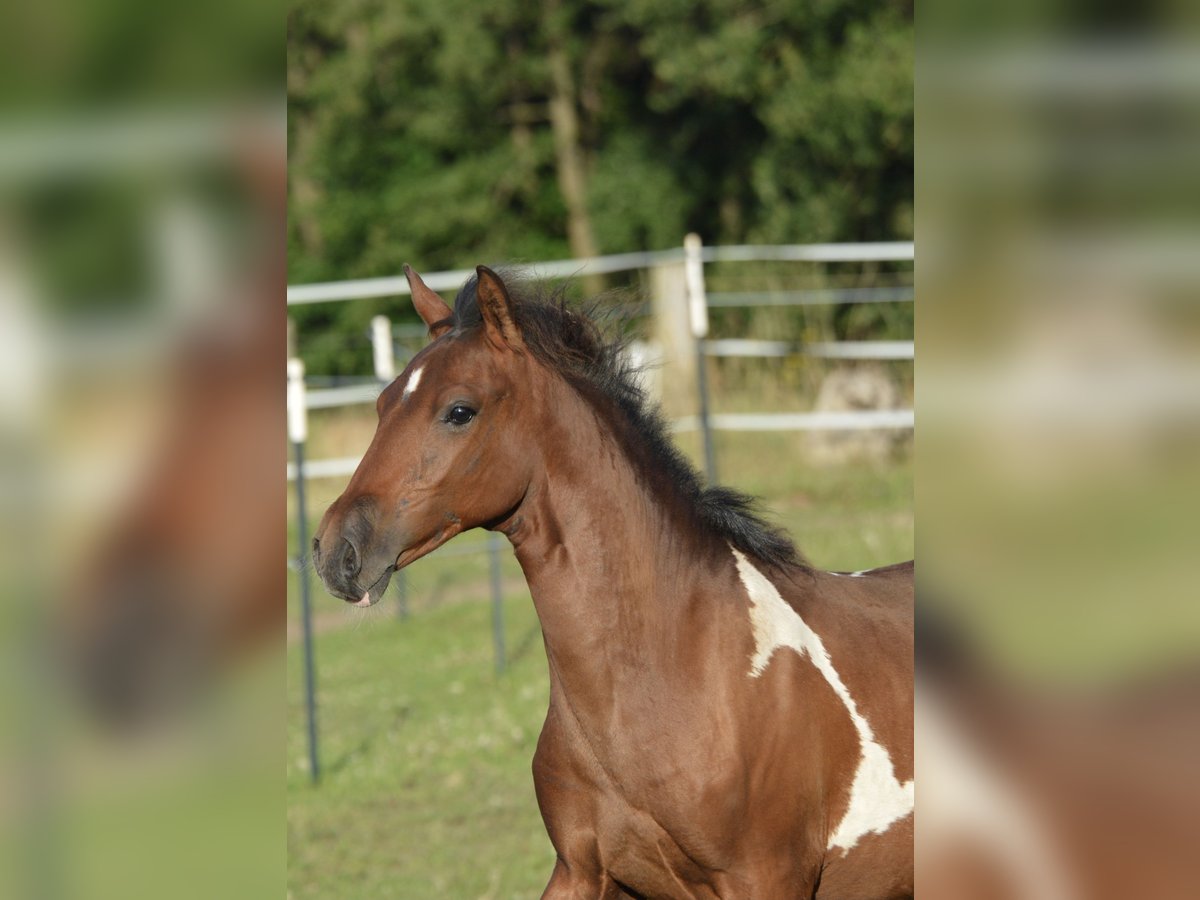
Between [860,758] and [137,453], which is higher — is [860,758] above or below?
below

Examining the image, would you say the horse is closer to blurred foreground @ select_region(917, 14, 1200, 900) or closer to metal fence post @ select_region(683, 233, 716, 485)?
blurred foreground @ select_region(917, 14, 1200, 900)

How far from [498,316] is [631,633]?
0.83 meters

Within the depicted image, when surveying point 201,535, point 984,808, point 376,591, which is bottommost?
point 376,591

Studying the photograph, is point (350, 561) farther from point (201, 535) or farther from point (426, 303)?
point (201, 535)

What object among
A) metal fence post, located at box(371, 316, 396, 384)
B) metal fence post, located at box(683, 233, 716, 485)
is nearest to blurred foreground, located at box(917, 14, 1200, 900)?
metal fence post, located at box(683, 233, 716, 485)

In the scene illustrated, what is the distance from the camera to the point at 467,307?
338 centimetres

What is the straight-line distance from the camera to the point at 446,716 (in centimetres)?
781

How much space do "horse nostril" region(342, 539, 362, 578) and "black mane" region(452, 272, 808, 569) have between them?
0.63 meters

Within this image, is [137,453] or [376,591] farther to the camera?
[376,591]

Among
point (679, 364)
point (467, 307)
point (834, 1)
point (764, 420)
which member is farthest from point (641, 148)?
point (467, 307)

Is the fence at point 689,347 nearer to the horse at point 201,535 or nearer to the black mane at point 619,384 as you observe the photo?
the black mane at point 619,384

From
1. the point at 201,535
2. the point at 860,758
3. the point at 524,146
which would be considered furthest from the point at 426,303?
the point at 524,146

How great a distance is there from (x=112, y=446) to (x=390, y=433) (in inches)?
89.3

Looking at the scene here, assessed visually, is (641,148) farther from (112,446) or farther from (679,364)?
(112,446)
